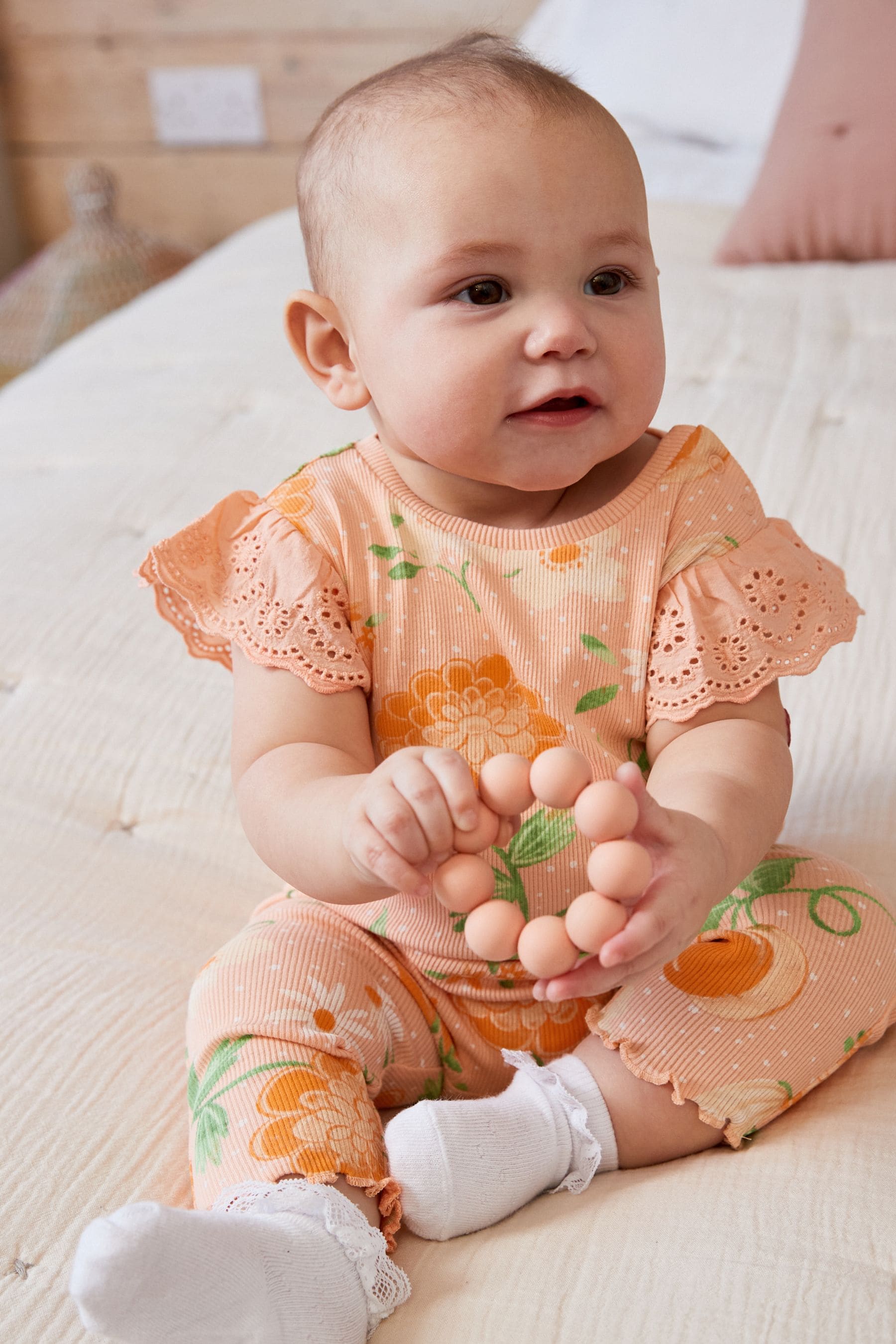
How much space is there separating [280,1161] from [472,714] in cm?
28

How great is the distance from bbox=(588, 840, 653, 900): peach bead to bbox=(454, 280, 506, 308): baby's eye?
0.33 m

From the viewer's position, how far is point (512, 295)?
72 cm

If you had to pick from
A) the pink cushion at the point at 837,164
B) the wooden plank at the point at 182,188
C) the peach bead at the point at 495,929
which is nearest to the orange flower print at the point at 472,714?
the peach bead at the point at 495,929

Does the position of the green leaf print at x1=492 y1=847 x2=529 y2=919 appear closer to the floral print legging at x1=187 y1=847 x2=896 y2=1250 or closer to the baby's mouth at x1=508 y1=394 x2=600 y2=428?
Result: the floral print legging at x1=187 y1=847 x2=896 y2=1250

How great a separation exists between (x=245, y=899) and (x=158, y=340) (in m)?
1.06

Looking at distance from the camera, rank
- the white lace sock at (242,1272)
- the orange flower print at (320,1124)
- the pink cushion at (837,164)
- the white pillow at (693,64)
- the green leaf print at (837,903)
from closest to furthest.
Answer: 1. the white lace sock at (242,1272)
2. the orange flower print at (320,1124)
3. the green leaf print at (837,903)
4. the pink cushion at (837,164)
5. the white pillow at (693,64)

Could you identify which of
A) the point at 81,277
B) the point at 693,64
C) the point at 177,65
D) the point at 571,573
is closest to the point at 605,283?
the point at 571,573

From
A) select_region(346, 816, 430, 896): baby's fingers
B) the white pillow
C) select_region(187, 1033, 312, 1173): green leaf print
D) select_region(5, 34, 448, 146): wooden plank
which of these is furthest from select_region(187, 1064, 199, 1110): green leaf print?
select_region(5, 34, 448, 146): wooden plank

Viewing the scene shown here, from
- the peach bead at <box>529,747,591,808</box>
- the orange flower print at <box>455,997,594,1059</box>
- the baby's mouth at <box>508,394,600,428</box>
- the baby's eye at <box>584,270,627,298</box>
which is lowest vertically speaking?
the orange flower print at <box>455,997,594,1059</box>

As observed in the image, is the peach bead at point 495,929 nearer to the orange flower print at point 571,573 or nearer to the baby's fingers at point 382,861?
the baby's fingers at point 382,861

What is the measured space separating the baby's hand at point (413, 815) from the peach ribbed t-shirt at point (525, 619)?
0.20 metres

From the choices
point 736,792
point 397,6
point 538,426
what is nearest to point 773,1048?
point 736,792

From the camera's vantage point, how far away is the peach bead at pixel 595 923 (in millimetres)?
551

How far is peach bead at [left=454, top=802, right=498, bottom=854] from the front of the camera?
1.86ft
